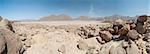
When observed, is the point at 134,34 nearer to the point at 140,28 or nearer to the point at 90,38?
the point at 140,28

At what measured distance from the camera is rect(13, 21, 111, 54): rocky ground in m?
19.0

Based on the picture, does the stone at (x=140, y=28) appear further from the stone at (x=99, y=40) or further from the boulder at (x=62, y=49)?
the boulder at (x=62, y=49)

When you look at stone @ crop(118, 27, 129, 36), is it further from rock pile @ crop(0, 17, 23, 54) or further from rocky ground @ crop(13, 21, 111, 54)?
rock pile @ crop(0, 17, 23, 54)

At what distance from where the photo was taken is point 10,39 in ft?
35.9

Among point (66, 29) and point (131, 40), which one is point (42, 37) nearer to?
point (66, 29)

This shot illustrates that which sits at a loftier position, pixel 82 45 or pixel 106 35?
pixel 106 35

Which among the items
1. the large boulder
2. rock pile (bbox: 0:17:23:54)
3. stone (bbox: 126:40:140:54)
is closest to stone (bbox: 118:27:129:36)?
stone (bbox: 126:40:140:54)

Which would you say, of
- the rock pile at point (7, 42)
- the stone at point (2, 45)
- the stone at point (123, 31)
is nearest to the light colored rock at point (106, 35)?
the stone at point (123, 31)

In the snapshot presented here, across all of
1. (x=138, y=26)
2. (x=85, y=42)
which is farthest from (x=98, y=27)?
(x=138, y=26)

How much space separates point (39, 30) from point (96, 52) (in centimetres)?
833

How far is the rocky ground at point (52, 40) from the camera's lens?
1903 cm

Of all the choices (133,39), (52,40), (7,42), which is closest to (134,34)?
(133,39)

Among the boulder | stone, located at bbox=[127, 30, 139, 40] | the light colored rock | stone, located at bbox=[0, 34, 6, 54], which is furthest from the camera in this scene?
the boulder

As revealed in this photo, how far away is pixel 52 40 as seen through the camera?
69.9ft
